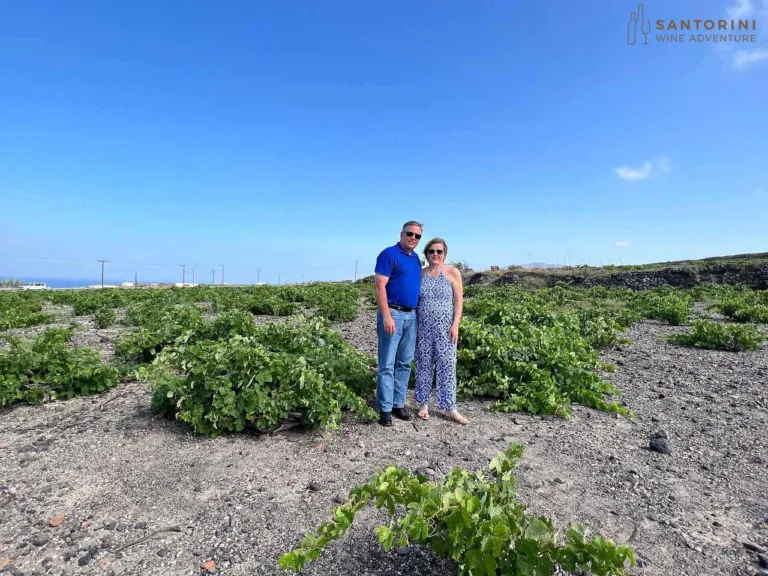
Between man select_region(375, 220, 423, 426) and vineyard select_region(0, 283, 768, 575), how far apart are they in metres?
0.35

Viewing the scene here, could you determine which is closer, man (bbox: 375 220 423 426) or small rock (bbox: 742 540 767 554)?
small rock (bbox: 742 540 767 554)

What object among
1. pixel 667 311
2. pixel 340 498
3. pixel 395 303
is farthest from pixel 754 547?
pixel 667 311

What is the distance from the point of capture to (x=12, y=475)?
354cm

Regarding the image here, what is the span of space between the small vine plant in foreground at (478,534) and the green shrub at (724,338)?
8873 millimetres

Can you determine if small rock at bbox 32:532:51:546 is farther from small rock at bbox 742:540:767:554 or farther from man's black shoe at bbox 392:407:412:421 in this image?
small rock at bbox 742:540:767:554

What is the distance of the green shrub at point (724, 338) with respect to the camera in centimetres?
878

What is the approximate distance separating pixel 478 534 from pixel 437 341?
2.95m

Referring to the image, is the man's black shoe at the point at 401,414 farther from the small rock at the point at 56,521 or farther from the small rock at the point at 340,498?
the small rock at the point at 56,521

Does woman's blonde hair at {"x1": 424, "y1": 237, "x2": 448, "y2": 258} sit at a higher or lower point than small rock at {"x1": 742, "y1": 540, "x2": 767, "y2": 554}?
higher

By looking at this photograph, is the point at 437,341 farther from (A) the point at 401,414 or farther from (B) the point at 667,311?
(B) the point at 667,311

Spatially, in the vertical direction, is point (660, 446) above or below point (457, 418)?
below

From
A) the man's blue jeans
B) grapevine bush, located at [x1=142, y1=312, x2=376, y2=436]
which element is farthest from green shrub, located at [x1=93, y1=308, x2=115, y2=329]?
the man's blue jeans

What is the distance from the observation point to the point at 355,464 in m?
3.81

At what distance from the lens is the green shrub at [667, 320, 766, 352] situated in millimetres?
8781
